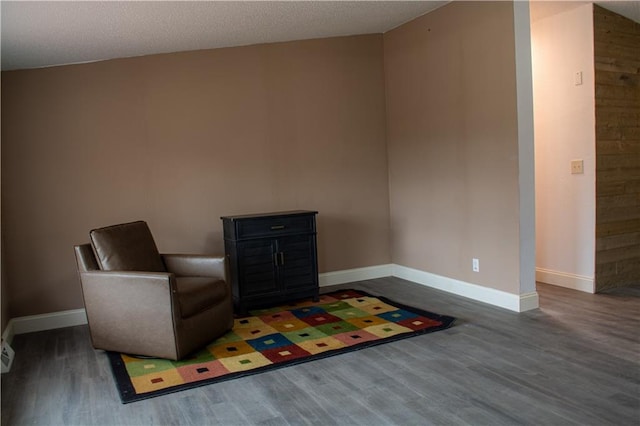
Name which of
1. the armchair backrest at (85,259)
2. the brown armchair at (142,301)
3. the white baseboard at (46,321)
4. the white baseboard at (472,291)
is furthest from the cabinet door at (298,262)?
the white baseboard at (46,321)

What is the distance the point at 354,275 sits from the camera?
17.6 feet

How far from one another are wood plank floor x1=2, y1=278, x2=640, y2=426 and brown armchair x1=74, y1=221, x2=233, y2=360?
0.25 metres

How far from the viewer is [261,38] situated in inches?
182

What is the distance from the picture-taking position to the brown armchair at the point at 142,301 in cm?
320

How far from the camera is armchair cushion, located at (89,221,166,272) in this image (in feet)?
11.4

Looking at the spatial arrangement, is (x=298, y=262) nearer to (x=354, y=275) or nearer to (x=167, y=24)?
(x=354, y=275)

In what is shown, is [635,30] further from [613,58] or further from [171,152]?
[171,152]

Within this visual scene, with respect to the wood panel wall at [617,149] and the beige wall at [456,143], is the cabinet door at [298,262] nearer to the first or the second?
the beige wall at [456,143]

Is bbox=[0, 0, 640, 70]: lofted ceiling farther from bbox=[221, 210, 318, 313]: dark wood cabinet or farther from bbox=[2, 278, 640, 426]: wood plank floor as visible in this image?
bbox=[2, 278, 640, 426]: wood plank floor

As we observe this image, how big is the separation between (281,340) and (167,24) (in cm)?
233

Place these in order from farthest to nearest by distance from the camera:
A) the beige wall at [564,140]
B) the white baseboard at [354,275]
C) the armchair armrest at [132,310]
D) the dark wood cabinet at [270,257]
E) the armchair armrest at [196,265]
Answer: the white baseboard at [354,275]
the beige wall at [564,140]
the dark wood cabinet at [270,257]
the armchair armrest at [196,265]
the armchair armrest at [132,310]

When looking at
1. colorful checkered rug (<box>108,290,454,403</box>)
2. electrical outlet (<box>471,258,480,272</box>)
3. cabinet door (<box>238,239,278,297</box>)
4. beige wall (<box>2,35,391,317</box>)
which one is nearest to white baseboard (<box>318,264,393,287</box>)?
beige wall (<box>2,35,391,317</box>)

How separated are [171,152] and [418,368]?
9.30 ft

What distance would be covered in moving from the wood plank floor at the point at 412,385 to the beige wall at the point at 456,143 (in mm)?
845
